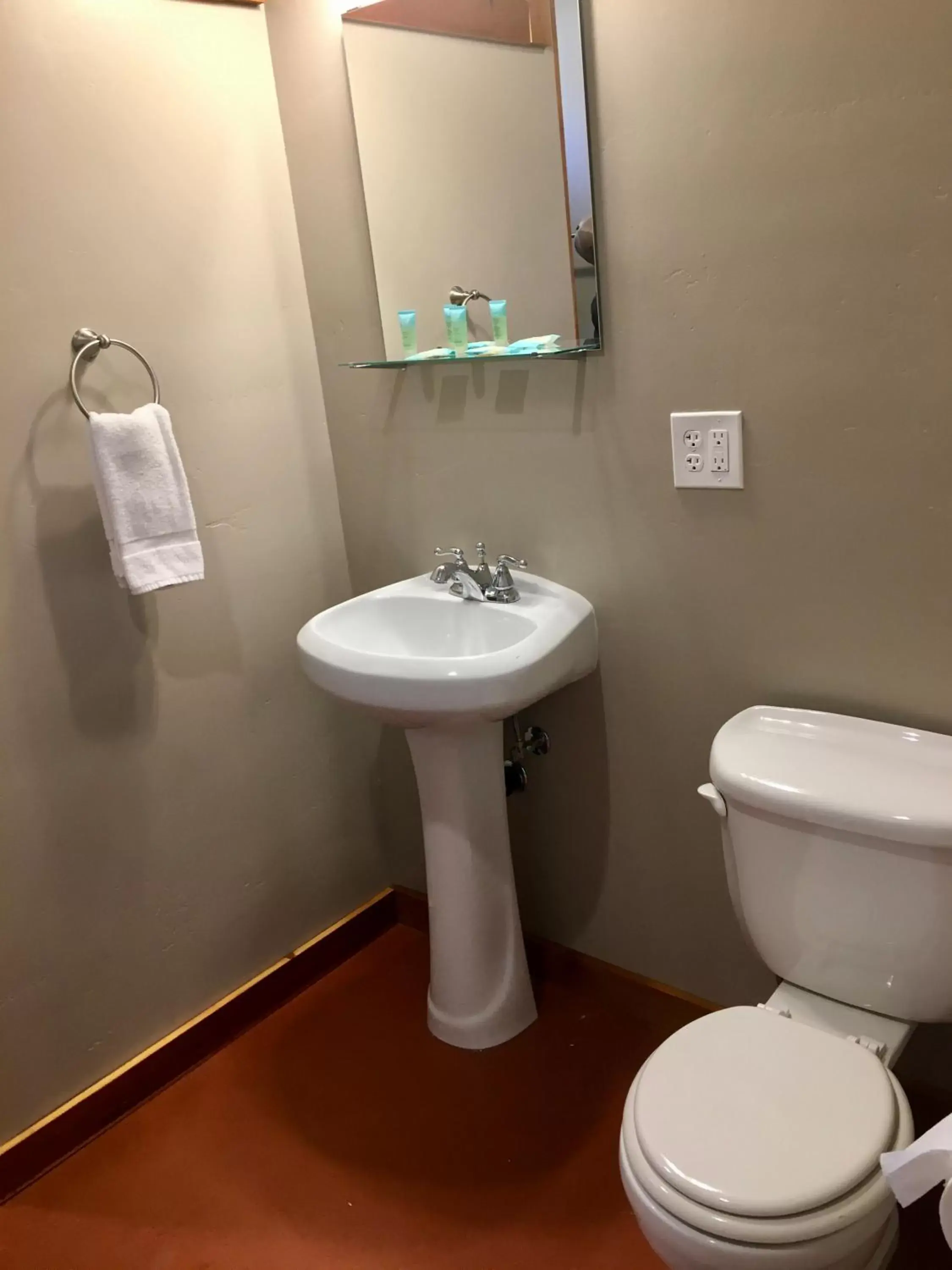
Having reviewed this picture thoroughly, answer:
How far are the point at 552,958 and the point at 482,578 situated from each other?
0.85m

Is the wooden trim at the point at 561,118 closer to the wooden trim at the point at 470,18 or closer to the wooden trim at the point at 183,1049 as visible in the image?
the wooden trim at the point at 470,18

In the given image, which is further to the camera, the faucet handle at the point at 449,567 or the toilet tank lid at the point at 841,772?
the faucet handle at the point at 449,567

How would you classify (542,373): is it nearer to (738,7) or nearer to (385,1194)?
(738,7)

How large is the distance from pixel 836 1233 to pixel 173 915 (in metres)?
1.29

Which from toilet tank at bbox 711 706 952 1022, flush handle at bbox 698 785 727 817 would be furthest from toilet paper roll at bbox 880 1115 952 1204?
flush handle at bbox 698 785 727 817

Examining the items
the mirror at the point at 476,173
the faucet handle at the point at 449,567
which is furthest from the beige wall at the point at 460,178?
the faucet handle at the point at 449,567

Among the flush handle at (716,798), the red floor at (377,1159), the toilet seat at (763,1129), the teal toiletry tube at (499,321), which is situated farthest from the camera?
the teal toiletry tube at (499,321)

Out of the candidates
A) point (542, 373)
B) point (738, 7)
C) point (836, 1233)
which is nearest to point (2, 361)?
point (542, 373)

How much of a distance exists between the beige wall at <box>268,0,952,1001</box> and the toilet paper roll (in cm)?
66

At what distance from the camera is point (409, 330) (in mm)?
1766

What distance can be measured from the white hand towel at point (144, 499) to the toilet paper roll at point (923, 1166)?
4.31ft

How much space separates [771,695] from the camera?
4.97 feet

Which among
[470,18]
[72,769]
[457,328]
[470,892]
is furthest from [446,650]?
[470,18]

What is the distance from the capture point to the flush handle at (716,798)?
1.38 metres
